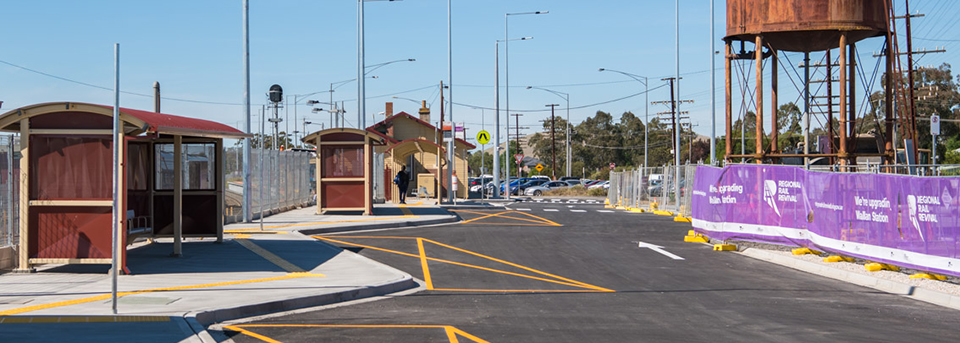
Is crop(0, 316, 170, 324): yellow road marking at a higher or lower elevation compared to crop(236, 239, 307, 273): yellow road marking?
lower

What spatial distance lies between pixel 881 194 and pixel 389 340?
956 centimetres

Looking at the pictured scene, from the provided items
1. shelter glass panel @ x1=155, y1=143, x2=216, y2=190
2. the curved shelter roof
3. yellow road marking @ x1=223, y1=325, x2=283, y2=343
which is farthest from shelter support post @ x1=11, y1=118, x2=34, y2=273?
yellow road marking @ x1=223, y1=325, x2=283, y2=343

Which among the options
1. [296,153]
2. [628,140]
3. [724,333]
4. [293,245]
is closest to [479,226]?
[293,245]

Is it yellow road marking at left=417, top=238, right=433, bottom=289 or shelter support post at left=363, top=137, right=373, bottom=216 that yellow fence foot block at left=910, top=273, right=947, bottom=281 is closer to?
yellow road marking at left=417, top=238, right=433, bottom=289

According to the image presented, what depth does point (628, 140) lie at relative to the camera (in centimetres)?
11344

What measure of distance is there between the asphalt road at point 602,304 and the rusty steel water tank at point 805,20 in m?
8.39

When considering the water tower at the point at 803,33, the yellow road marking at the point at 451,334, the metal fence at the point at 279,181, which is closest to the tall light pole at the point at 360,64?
the metal fence at the point at 279,181

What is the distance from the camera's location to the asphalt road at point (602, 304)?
8.67 m

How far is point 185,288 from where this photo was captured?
10906 mm

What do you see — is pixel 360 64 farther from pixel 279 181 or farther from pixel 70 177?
pixel 70 177

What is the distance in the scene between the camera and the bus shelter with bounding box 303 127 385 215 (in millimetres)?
25688

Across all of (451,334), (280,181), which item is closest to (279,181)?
(280,181)

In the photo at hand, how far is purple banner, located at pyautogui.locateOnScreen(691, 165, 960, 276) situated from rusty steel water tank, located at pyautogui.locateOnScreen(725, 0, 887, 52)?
5441mm

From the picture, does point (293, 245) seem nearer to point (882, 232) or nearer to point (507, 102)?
point (882, 232)
